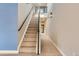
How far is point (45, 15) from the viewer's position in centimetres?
790

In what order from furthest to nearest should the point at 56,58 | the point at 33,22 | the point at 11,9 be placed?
the point at 33,22 → the point at 11,9 → the point at 56,58

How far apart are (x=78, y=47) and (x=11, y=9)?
2.61 meters

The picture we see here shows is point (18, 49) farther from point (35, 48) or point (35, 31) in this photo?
point (35, 31)

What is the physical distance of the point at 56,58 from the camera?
107 cm

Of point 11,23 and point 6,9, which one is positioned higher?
point 6,9

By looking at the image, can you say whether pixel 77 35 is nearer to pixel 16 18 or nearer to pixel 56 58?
pixel 56 58

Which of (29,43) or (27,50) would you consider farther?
(29,43)

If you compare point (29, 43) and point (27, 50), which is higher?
point (29, 43)

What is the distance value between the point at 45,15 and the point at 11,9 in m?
3.41

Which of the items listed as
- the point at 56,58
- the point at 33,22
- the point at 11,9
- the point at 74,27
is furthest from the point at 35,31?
the point at 56,58

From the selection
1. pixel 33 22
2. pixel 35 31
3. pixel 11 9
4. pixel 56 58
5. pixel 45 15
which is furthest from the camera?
pixel 45 15

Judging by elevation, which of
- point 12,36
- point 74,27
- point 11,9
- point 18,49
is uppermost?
point 11,9

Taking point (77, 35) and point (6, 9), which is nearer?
point (77, 35)

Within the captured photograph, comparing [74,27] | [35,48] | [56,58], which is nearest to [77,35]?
[74,27]
